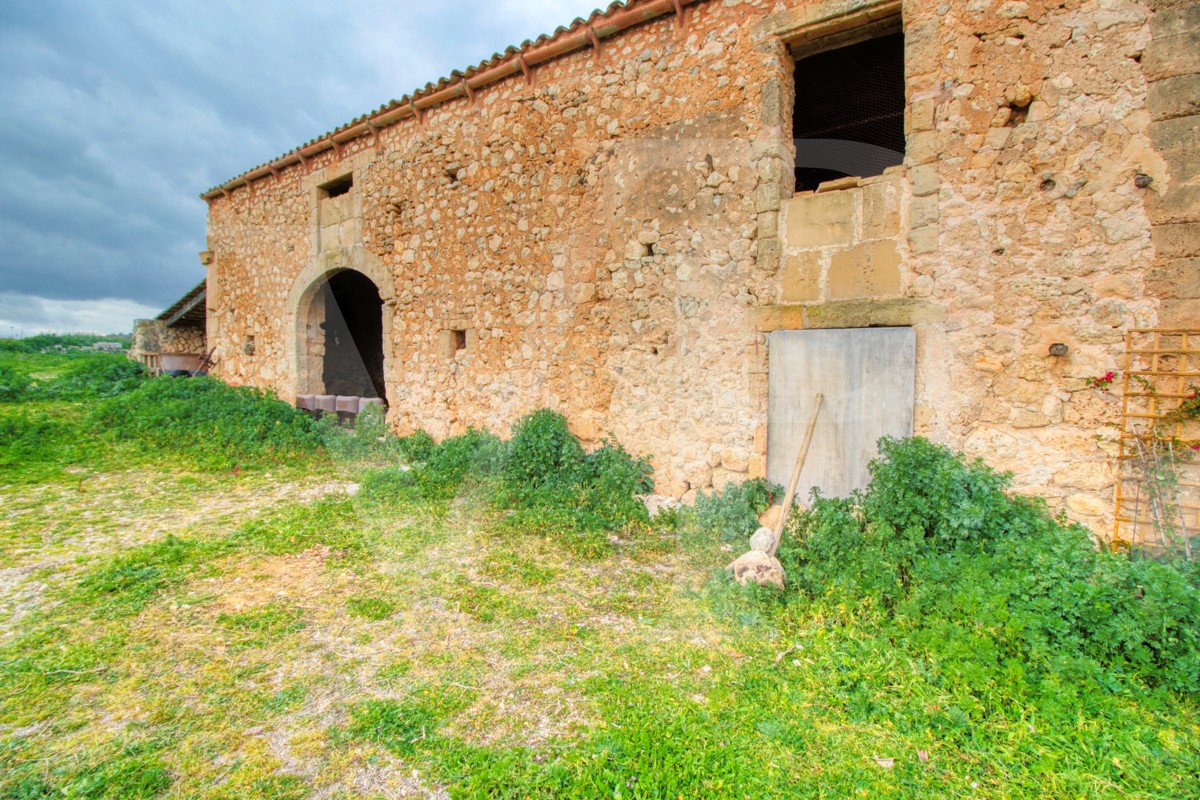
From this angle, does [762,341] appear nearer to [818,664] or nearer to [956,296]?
[956,296]

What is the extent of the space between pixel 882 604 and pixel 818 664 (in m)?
0.88

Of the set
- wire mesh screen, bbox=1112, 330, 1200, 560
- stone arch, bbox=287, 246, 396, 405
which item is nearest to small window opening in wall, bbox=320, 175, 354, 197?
stone arch, bbox=287, 246, 396, 405

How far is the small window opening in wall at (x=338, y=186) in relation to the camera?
32.0 feet

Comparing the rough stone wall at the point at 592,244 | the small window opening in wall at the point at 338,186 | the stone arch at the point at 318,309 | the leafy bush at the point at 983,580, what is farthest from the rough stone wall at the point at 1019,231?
the small window opening in wall at the point at 338,186

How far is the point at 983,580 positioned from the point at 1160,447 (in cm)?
175

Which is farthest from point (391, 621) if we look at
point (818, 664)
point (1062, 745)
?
point (1062, 745)

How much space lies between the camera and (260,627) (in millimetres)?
3707

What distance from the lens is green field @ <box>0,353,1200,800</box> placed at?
2.46 meters

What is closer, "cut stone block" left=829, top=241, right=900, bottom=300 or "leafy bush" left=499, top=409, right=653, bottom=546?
"cut stone block" left=829, top=241, right=900, bottom=300

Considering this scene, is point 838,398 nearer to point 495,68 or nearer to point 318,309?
point 495,68

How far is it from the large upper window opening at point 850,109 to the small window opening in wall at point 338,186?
285 inches

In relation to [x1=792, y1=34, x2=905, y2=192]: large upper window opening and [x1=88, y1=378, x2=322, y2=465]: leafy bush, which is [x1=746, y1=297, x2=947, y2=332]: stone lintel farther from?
[x1=88, y1=378, x2=322, y2=465]: leafy bush

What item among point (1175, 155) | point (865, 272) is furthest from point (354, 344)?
point (1175, 155)

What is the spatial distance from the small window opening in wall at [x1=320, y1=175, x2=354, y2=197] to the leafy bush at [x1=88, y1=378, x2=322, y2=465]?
391 cm
